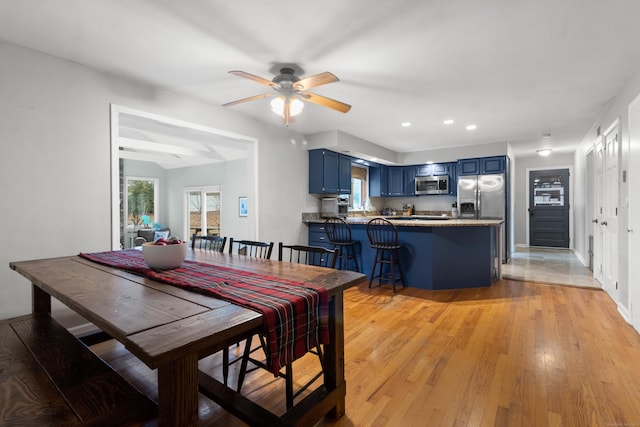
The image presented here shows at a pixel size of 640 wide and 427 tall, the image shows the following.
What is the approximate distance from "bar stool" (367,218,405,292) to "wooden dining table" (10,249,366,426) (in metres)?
2.33

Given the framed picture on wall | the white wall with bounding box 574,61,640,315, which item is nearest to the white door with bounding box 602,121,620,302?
the white wall with bounding box 574,61,640,315

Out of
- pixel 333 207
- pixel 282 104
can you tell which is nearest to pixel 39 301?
pixel 282 104

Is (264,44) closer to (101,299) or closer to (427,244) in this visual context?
(101,299)

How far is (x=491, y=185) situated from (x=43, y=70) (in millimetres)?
6498

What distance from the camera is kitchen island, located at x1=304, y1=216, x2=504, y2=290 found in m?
4.01

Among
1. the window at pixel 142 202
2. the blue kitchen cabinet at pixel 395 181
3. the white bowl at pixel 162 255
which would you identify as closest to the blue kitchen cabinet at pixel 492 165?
the blue kitchen cabinet at pixel 395 181

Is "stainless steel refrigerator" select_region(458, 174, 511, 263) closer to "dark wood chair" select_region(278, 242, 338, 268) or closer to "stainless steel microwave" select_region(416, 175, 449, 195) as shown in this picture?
"stainless steel microwave" select_region(416, 175, 449, 195)

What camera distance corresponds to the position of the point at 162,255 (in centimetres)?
173

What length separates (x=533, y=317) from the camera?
308 cm

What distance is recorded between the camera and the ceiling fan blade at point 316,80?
225cm

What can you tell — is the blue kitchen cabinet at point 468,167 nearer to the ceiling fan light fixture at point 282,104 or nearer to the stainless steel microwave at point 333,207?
the stainless steel microwave at point 333,207

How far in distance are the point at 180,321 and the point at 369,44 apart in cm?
222

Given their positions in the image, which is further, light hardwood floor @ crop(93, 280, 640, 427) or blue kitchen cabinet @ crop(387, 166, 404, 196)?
blue kitchen cabinet @ crop(387, 166, 404, 196)

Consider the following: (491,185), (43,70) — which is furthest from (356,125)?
(43,70)
